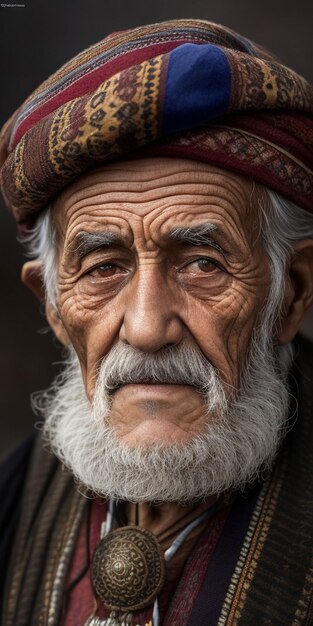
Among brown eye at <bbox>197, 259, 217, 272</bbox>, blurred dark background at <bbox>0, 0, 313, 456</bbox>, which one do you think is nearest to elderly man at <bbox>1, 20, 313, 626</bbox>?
brown eye at <bbox>197, 259, 217, 272</bbox>

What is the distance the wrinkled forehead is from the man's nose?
154 mm

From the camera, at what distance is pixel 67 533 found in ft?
8.16

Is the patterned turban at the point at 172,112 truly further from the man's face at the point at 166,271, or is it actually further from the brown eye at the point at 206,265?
the brown eye at the point at 206,265

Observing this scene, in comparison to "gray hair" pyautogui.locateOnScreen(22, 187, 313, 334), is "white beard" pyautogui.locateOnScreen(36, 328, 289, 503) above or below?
below

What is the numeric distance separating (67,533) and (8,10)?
248 cm

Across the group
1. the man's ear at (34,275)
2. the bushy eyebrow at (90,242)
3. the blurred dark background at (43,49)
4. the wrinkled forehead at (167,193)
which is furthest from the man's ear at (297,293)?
the blurred dark background at (43,49)

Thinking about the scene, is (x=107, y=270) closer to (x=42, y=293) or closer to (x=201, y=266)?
(x=201, y=266)

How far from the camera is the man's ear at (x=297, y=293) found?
235 cm

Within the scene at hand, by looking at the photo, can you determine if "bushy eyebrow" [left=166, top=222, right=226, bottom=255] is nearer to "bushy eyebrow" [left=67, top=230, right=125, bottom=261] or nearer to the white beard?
"bushy eyebrow" [left=67, top=230, right=125, bottom=261]

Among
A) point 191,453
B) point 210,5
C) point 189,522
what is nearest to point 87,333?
point 191,453

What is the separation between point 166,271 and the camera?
213 centimetres

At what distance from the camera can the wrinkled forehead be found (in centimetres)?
210

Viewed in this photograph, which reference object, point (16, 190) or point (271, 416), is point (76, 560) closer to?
point (271, 416)

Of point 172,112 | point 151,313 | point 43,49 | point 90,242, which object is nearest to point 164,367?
point 151,313
